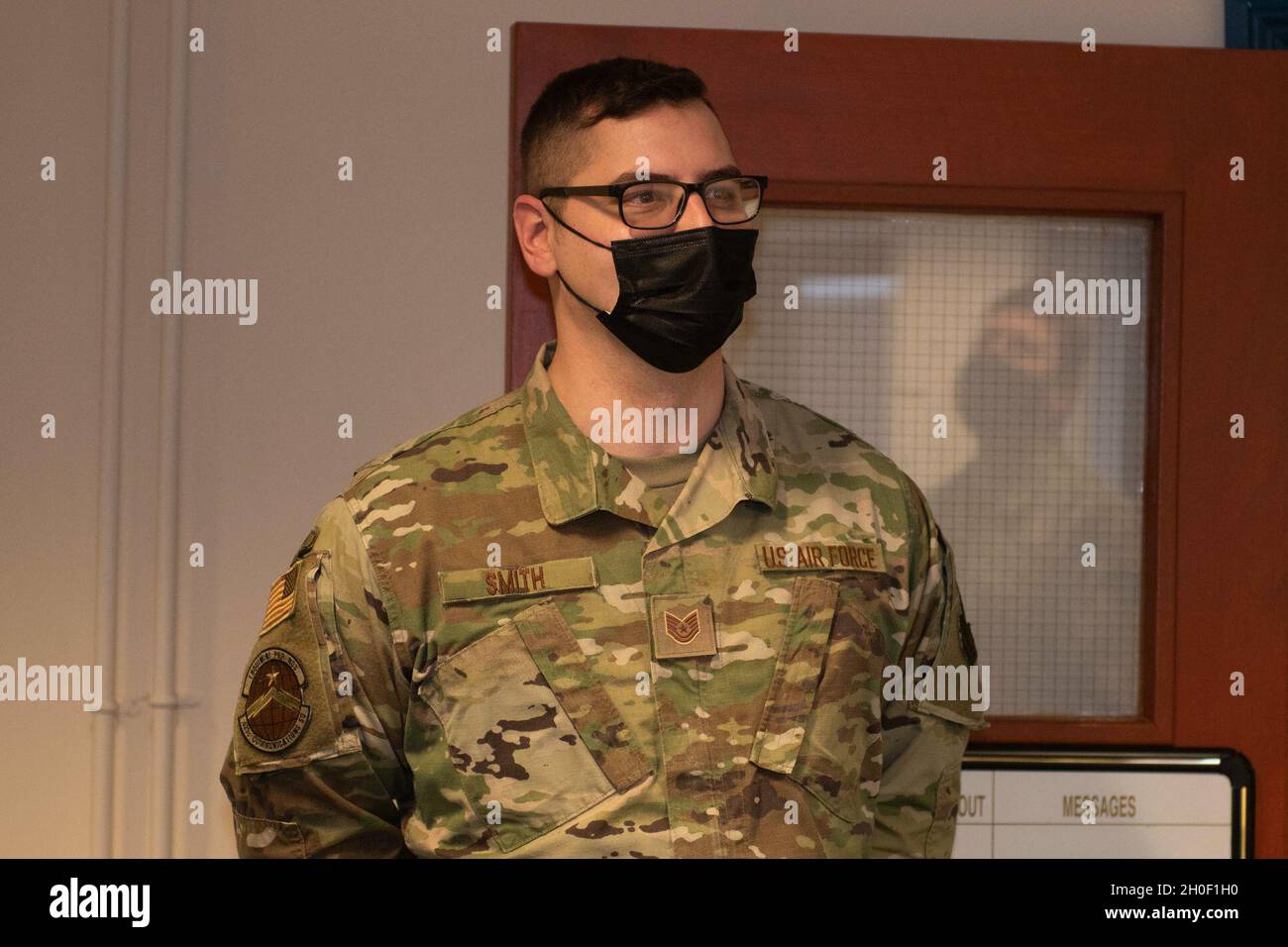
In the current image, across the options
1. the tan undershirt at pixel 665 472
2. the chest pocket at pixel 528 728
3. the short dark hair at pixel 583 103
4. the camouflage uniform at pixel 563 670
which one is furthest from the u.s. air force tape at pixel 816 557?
the short dark hair at pixel 583 103

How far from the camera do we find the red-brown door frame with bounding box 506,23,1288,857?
1.79 metres

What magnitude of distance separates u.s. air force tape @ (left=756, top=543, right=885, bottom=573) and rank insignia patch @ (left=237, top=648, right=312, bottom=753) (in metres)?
0.52

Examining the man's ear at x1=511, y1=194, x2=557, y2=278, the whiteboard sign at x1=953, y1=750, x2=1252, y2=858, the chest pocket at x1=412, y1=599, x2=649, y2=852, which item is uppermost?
the man's ear at x1=511, y1=194, x2=557, y2=278

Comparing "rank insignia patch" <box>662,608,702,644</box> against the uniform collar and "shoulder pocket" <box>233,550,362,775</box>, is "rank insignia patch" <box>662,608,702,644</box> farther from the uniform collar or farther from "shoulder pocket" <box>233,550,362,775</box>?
"shoulder pocket" <box>233,550,362,775</box>

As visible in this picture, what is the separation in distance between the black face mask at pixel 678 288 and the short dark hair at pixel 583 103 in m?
0.12

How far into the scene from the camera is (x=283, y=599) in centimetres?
138

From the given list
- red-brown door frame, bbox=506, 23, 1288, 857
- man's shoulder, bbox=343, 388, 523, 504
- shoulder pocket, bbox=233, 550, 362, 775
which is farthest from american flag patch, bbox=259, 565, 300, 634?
red-brown door frame, bbox=506, 23, 1288, 857

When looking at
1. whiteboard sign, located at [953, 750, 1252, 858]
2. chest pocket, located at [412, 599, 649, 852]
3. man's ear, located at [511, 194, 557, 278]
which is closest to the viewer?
chest pocket, located at [412, 599, 649, 852]

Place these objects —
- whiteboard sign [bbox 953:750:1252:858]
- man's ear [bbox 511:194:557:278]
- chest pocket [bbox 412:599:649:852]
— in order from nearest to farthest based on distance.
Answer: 1. chest pocket [bbox 412:599:649:852]
2. man's ear [bbox 511:194:557:278]
3. whiteboard sign [bbox 953:750:1252:858]

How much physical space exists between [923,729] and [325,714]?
28.0 inches

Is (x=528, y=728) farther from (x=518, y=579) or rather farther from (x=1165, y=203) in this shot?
(x=1165, y=203)
